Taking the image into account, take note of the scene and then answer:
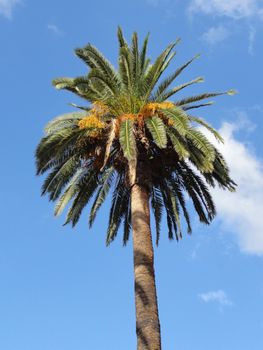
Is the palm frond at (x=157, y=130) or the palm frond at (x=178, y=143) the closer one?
the palm frond at (x=157, y=130)

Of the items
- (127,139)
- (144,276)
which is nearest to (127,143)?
(127,139)

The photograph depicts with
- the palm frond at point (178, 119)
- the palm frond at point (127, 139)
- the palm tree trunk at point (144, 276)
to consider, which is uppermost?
the palm frond at point (178, 119)

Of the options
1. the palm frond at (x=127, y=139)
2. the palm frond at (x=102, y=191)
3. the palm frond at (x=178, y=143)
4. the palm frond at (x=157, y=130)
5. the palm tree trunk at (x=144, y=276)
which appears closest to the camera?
the palm tree trunk at (x=144, y=276)

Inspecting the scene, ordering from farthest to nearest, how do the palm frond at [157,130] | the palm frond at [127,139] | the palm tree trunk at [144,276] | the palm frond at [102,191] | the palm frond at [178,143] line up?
the palm frond at [102,191]
the palm frond at [178,143]
the palm frond at [157,130]
the palm frond at [127,139]
the palm tree trunk at [144,276]

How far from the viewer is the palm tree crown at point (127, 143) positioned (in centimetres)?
1859

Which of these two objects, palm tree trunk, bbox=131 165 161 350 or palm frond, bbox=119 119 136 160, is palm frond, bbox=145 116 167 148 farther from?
palm tree trunk, bbox=131 165 161 350

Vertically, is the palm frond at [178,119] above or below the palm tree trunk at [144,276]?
above

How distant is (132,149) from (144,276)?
358cm

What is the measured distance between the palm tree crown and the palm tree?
0.03m

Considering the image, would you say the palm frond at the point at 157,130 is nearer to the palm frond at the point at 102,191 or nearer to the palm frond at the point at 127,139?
the palm frond at the point at 127,139

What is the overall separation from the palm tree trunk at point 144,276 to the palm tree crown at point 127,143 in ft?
2.71

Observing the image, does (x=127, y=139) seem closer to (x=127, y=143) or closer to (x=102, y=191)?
(x=127, y=143)

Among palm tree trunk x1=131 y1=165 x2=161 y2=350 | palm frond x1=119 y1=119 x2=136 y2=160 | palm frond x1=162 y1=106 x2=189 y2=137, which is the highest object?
palm frond x1=162 y1=106 x2=189 y2=137

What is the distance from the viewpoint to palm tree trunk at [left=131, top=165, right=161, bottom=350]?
1552cm
